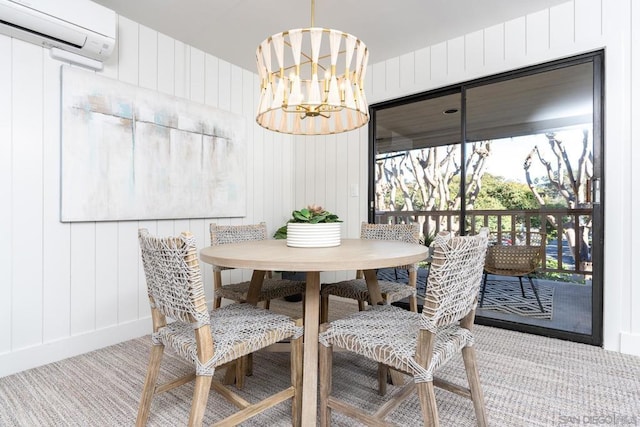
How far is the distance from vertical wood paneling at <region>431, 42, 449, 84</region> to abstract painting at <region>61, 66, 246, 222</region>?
6.08 ft

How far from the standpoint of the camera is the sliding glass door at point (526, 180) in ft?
8.04

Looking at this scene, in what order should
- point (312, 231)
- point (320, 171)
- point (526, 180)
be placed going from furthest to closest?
point (320, 171)
point (526, 180)
point (312, 231)

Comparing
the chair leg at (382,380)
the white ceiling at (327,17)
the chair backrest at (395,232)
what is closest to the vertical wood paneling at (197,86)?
the white ceiling at (327,17)

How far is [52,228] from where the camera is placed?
2.22 meters

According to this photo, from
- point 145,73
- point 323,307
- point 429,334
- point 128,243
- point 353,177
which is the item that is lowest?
point 323,307

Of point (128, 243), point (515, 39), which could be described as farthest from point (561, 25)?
point (128, 243)

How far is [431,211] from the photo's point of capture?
3.23m

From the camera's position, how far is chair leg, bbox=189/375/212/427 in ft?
3.77

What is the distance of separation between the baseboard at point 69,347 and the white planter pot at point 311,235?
1688mm

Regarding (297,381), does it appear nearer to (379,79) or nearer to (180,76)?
(180,76)

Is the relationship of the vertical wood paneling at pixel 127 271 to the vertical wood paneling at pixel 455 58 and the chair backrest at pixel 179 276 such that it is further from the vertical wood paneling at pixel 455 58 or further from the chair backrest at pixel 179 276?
the vertical wood paneling at pixel 455 58

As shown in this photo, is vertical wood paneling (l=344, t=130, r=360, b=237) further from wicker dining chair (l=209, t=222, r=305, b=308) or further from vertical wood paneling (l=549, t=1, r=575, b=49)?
vertical wood paneling (l=549, t=1, r=575, b=49)

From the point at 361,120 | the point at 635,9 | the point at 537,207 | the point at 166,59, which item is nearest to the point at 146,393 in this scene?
the point at 361,120

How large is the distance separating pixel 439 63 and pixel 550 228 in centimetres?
164
